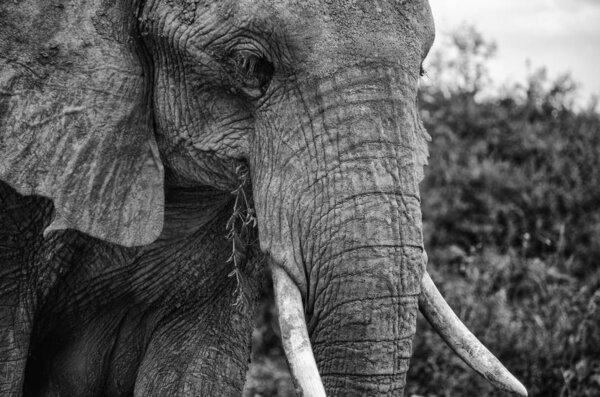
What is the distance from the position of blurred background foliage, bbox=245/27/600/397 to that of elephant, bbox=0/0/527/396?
238 cm

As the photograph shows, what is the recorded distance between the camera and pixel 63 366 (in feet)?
12.8

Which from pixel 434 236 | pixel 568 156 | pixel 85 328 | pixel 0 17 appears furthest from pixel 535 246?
pixel 0 17

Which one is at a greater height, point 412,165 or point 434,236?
point 434,236

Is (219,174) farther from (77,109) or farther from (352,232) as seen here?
(352,232)

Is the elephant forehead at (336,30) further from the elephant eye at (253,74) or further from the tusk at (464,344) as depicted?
the tusk at (464,344)

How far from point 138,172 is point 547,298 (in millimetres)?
3709

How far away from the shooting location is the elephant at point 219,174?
297 centimetres

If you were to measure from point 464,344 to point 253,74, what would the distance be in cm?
100

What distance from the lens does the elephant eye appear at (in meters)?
3.11

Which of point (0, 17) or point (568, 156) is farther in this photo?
point (568, 156)

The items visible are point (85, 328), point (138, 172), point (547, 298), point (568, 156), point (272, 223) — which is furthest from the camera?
point (568, 156)

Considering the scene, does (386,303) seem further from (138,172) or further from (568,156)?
(568,156)

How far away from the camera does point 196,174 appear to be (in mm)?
3439

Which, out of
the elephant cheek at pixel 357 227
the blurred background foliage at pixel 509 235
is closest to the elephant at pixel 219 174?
the elephant cheek at pixel 357 227
